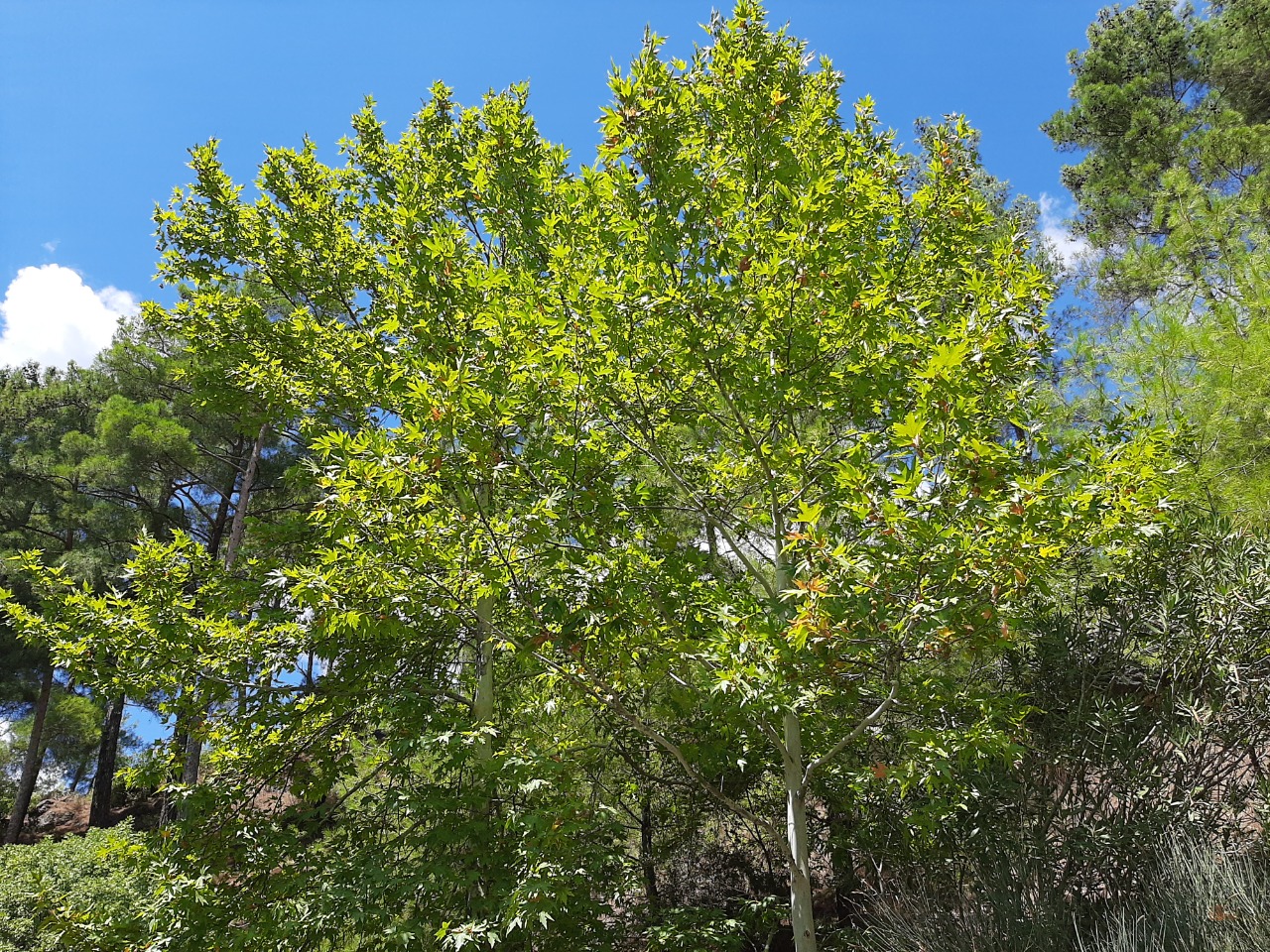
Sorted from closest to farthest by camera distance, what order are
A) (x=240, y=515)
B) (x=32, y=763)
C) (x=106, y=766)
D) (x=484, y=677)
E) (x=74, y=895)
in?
(x=484, y=677)
(x=74, y=895)
(x=240, y=515)
(x=32, y=763)
(x=106, y=766)

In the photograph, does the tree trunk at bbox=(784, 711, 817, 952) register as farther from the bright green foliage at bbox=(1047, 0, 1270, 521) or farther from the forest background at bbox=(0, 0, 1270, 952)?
the bright green foliage at bbox=(1047, 0, 1270, 521)

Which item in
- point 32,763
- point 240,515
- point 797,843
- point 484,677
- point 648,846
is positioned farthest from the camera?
point 32,763

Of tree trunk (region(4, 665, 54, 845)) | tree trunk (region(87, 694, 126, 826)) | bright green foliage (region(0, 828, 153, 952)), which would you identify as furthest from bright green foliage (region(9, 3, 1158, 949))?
tree trunk (region(87, 694, 126, 826))

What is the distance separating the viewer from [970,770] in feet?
17.2

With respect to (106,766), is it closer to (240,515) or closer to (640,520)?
(240,515)

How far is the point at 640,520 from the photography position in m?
5.35

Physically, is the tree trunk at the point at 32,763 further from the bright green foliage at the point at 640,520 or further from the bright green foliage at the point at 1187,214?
the bright green foliage at the point at 1187,214

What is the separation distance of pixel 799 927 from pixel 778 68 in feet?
18.0

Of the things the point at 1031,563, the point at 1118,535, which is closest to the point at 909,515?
the point at 1031,563

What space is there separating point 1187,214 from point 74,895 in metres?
16.2

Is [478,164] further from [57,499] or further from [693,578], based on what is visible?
[57,499]

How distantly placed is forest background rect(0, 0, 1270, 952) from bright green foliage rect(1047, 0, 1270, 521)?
14 cm

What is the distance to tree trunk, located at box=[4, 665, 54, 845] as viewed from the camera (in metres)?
14.8

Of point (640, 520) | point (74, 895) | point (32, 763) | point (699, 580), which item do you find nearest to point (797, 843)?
point (699, 580)
